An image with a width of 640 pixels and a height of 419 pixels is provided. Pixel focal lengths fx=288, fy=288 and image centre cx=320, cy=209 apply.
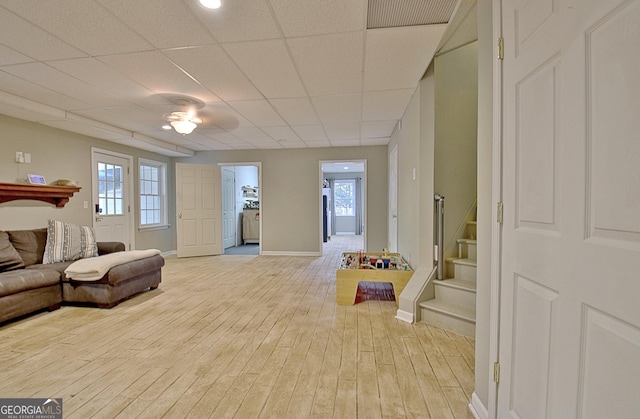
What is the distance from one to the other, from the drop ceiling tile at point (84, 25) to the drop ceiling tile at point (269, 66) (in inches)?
27.2

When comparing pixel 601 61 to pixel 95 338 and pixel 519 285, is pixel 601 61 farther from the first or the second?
pixel 95 338

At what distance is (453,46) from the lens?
2.39 metres

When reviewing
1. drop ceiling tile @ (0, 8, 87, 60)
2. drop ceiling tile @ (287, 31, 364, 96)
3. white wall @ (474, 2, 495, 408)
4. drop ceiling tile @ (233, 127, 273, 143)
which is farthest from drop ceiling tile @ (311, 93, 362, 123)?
drop ceiling tile @ (0, 8, 87, 60)

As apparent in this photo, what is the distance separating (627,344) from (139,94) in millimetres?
4005

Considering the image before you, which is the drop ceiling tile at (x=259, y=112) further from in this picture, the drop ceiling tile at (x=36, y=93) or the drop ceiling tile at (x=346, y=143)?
the drop ceiling tile at (x=36, y=93)

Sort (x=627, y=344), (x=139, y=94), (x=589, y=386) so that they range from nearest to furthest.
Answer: (x=627, y=344) < (x=589, y=386) < (x=139, y=94)

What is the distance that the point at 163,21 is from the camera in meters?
1.90

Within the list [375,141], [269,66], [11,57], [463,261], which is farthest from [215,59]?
[375,141]

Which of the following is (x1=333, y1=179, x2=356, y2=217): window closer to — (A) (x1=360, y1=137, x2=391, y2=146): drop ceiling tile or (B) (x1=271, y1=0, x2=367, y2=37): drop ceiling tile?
(A) (x1=360, y1=137, x2=391, y2=146): drop ceiling tile

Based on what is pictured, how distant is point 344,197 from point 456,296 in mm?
8419

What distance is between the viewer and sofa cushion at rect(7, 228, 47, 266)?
10.9ft

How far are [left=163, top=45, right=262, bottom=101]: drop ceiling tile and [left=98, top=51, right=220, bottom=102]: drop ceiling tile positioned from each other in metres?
0.10

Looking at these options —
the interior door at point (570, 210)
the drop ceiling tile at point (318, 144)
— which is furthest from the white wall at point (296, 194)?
the interior door at point (570, 210)

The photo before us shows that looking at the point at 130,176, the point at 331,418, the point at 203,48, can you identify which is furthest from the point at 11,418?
the point at 130,176
